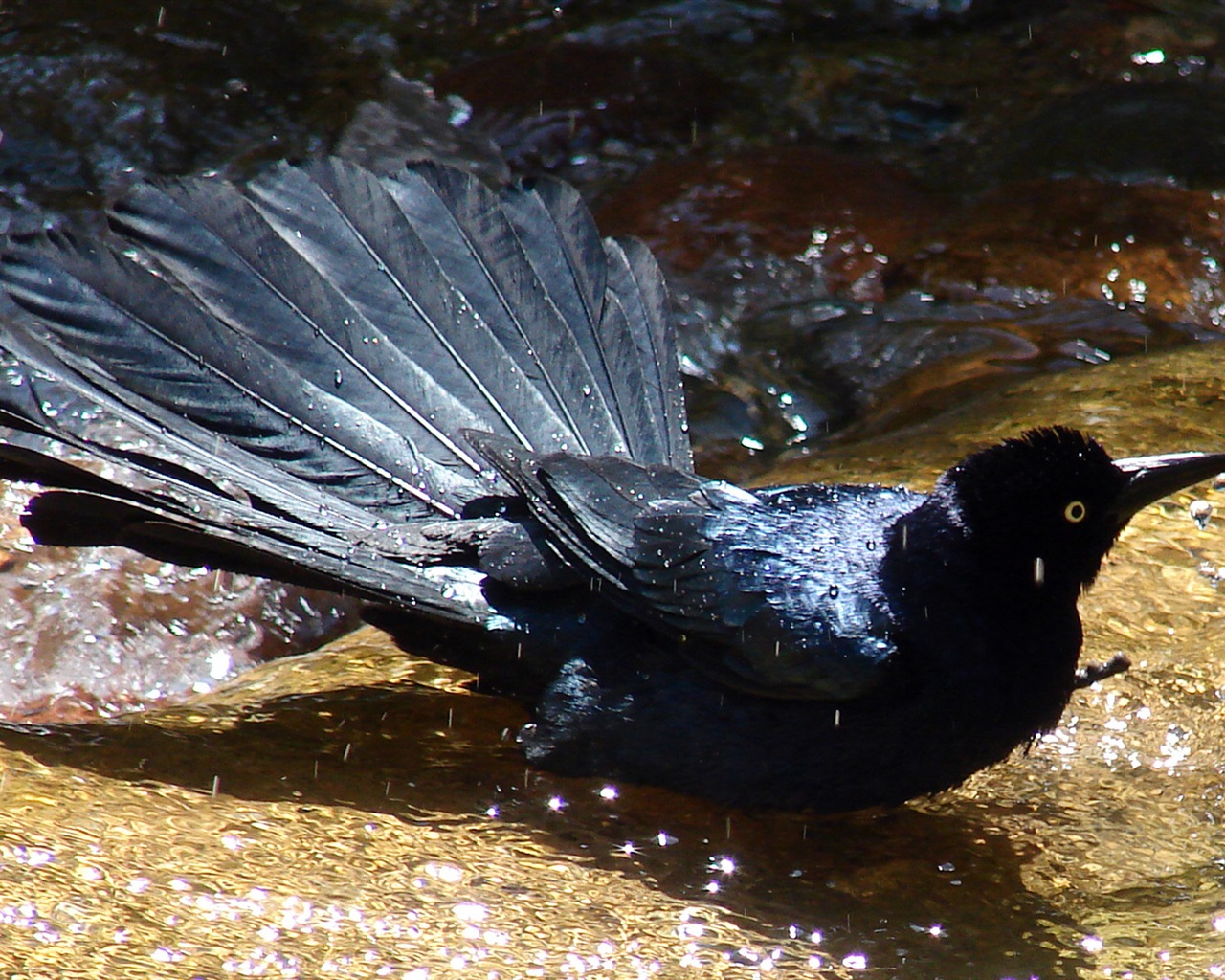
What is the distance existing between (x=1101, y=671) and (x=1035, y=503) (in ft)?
2.04

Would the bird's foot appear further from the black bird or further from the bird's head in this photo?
the bird's head

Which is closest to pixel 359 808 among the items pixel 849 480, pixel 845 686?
pixel 845 686

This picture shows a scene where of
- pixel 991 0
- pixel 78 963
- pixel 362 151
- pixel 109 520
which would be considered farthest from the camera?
pixel 991 0

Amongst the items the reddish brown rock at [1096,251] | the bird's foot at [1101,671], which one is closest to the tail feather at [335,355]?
the bird's foot at [1101,671]

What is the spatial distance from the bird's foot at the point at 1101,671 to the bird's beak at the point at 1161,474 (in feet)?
1.46

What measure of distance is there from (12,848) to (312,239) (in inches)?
77.6

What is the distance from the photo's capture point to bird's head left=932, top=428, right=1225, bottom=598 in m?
3.57

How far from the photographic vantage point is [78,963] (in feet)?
8.98

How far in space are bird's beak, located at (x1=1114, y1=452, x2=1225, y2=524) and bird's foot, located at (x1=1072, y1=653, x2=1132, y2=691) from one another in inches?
17.5

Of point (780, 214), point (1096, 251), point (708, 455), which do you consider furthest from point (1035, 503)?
point (780, 214)

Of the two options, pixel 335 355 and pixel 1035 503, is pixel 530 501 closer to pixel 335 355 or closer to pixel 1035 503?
pixel 335 355

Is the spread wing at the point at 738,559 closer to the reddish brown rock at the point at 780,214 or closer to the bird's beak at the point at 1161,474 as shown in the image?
the bird's beak at the point at 1161,474

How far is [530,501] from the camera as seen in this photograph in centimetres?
388

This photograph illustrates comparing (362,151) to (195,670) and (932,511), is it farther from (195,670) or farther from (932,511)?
(932,511)
